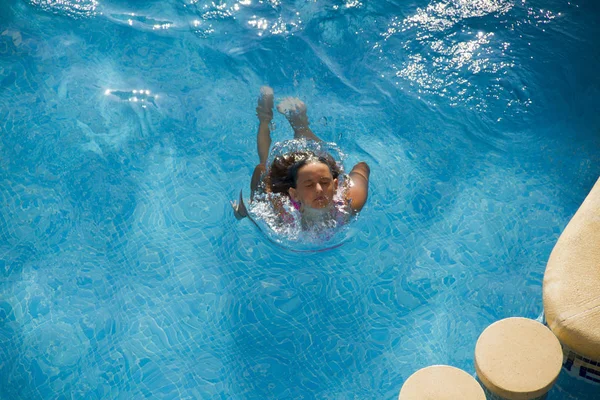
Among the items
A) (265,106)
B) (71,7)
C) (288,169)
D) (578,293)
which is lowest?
(71,7)

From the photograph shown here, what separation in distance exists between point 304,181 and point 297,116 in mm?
1152

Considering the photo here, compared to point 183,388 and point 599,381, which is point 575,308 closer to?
point 599,381

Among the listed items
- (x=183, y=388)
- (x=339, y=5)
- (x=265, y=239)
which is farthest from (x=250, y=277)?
(x=339, y=5)

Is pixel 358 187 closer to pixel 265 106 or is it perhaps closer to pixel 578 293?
pixel 265 106

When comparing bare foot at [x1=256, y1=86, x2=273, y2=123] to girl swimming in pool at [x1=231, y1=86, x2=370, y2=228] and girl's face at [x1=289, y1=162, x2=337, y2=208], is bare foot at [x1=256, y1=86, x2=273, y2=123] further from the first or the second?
girl's face at [x1=289, y1=162, x2=337, y2=208]

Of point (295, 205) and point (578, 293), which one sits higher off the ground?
point (578, 293)

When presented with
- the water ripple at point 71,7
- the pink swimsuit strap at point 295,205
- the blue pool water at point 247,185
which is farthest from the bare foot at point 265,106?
the water ripple at point 71,7

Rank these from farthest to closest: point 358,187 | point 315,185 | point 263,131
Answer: point 263,131 → point 358,187 → point 315,185

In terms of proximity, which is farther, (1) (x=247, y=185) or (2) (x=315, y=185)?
(1) (x=247, y=185)

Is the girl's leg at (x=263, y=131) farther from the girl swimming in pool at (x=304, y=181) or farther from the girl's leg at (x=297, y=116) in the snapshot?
the girl's leg at (x=297, y=116)

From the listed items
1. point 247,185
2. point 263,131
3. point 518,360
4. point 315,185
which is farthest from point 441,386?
point 263,131

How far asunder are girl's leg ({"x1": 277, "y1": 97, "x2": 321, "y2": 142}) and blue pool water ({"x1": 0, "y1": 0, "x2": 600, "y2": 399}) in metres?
0.11

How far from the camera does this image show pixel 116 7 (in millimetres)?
5922

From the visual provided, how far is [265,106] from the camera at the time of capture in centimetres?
509
